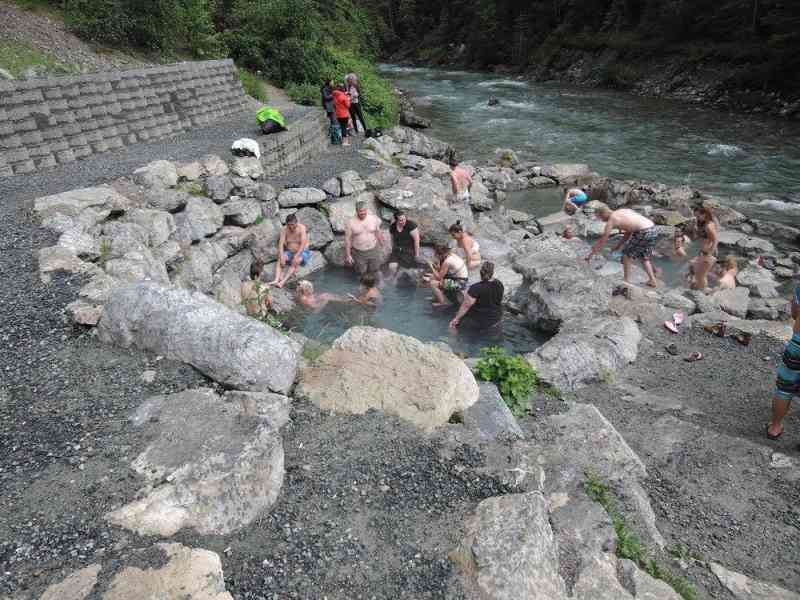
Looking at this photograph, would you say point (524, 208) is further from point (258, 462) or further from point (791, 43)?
point (791, 43)

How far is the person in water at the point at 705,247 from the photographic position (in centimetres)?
881

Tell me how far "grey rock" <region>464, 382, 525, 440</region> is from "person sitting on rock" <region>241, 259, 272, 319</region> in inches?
142

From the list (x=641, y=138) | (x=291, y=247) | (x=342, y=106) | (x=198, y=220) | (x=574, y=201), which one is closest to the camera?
(x=198, y=220)

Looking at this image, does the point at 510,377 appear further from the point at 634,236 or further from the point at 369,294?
the point at 634,236

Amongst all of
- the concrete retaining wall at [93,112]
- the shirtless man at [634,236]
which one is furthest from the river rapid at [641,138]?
the concrete retaining wall at [93,112]

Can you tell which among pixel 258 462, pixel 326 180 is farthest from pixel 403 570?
pixel 326 180

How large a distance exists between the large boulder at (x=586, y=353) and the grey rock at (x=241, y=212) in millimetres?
5294

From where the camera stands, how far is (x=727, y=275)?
9078mm

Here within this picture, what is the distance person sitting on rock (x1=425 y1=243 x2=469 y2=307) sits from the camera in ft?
26.8

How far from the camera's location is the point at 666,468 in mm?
4656

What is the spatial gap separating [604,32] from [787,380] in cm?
3760

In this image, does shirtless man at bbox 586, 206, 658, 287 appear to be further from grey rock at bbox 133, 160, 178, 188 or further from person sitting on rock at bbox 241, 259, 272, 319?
grey rock at bbox 133, 160, 178, 188

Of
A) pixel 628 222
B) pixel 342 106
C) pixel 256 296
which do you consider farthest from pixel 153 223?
pixel 342 106

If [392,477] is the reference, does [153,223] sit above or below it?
above
